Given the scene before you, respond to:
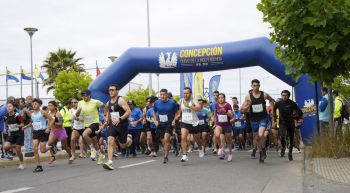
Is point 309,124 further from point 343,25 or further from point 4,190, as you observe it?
point 4,190

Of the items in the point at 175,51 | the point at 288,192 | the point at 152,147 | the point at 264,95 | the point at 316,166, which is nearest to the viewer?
the point at 288,192

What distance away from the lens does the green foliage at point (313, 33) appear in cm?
770

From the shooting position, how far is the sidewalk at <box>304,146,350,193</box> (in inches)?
246

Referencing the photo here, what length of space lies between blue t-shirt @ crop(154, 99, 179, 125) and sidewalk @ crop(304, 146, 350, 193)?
3913 mm

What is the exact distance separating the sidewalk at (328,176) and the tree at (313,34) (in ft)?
4.87

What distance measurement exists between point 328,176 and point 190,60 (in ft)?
34.8

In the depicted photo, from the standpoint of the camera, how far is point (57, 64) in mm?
56875

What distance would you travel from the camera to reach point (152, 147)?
15188 millimetres

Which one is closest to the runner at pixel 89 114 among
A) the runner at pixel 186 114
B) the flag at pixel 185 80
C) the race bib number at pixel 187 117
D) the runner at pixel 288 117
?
the runner at pixel 186 114

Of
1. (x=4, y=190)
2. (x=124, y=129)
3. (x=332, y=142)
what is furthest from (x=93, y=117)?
(x=332, y=142)

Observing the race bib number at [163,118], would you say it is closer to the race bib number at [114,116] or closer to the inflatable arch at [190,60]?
the race bib number at [114,116]

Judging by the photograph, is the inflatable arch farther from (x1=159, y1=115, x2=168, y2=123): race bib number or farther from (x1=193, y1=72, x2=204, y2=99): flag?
(x1=193, y1=72, x2=204, y2=99): flag

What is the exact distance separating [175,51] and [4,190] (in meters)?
10.9

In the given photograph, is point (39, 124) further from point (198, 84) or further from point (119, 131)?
point (198, 84)
